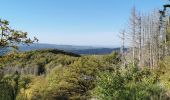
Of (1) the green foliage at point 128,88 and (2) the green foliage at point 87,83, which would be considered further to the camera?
(1) the green foliage at point 128,88

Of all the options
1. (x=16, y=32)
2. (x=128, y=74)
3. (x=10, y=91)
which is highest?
(x=16, y=32)

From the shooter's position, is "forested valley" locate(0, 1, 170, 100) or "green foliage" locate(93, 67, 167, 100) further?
"green foliage" locate(93, 67, 167, 100)

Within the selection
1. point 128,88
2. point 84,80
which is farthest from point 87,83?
point 128,88

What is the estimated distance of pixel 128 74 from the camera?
839 inches

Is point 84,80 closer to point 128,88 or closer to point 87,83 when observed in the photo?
point 87,83

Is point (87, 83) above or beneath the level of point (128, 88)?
beneath

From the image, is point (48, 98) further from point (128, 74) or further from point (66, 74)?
point (128, 74)

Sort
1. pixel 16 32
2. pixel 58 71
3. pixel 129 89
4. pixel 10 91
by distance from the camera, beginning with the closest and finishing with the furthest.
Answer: pixel 10 91
pixel 16 32
pixel 129 89
pixel 58 71

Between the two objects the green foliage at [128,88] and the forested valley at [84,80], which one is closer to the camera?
the forested valley at [84,80]

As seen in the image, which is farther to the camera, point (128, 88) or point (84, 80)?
point (84, 80)

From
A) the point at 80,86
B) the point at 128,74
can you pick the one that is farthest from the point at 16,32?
the point at 80,86

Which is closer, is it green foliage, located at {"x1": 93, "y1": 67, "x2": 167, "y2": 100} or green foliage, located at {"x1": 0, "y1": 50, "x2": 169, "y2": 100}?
green foliage, located at {"x1": 0, "y1": 50, "x2": 169, "y2": 100}

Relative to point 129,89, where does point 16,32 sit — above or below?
above

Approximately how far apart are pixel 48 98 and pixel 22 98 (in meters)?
21.6
